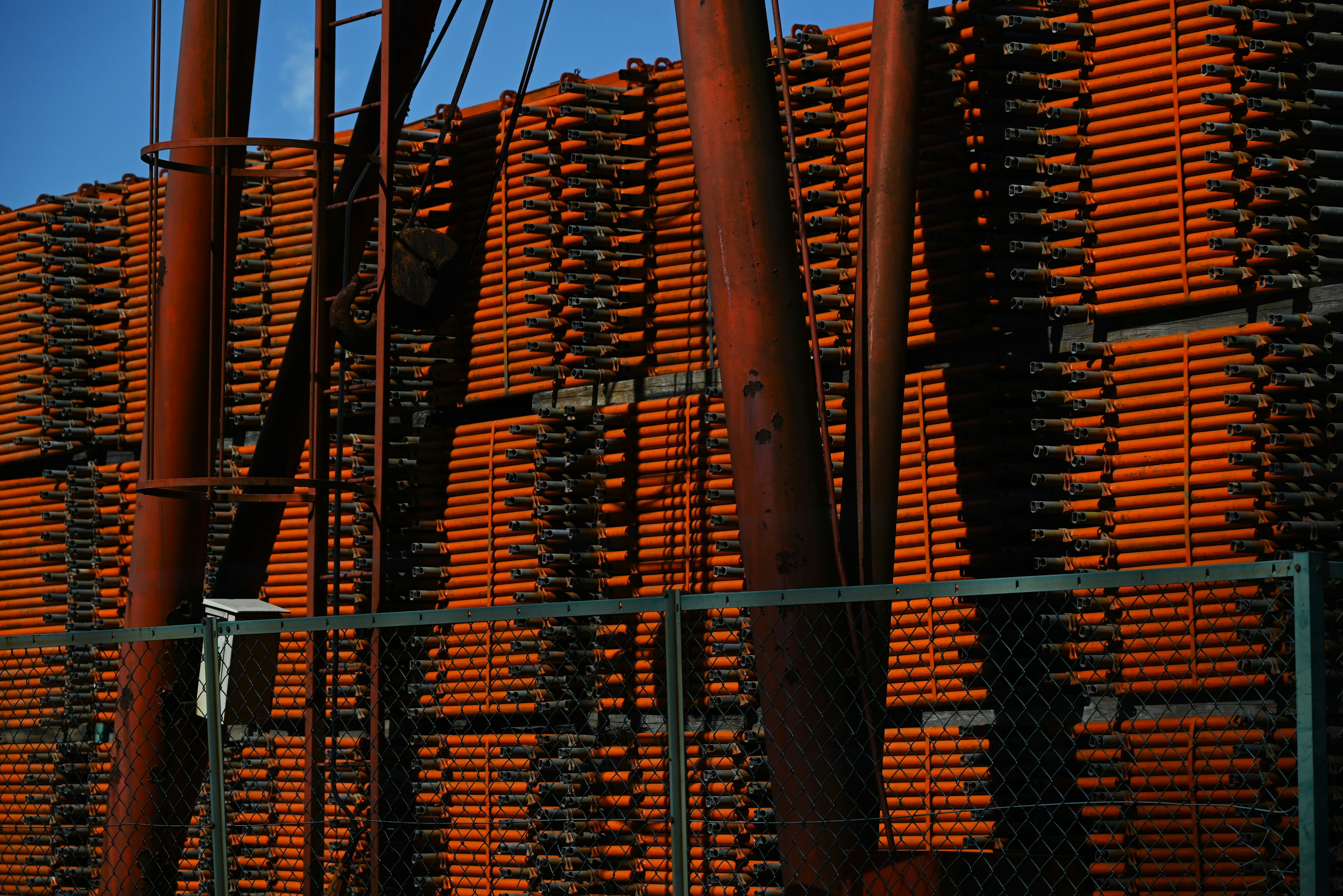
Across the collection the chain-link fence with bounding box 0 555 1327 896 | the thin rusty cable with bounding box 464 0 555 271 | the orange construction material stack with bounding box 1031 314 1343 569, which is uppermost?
the thin rusty cable with bounding box 464 0 555 271

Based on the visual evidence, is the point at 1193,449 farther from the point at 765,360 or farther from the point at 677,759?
the point at 677,759

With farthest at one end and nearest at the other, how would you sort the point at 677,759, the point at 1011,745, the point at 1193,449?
the point at 1011,745 < the point at 1193,449 < the point at 677,759

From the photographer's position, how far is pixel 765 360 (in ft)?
19.0

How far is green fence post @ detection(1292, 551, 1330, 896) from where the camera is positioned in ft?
11.5

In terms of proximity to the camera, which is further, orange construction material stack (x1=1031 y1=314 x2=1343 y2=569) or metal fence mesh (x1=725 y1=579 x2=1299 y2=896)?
orange construction material stack (x1=1031 y1=314 x2=1343 y2=569)

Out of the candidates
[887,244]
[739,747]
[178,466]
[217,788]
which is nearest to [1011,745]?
[739,747]

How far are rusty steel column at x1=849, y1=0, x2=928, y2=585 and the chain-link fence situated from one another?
0.80 m

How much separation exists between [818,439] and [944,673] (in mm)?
1771

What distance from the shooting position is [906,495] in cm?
723

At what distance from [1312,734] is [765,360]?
9.40 ft

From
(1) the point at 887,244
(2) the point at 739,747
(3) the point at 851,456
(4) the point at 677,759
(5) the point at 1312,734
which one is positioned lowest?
(2) the point at 739,747

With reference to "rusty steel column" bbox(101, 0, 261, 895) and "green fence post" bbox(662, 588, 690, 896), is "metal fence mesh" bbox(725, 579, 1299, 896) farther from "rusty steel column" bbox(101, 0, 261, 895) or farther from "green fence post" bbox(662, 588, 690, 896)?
"rusty steel column" bbox(101, 0, 261, 895)

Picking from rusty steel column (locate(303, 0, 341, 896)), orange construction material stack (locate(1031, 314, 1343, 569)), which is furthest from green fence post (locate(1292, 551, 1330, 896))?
rusty steel column (locate(303, 0, 341, 896))

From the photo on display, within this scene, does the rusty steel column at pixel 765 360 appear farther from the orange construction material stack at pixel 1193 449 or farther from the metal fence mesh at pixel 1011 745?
the orange construction material stack at pixel 1193 449
